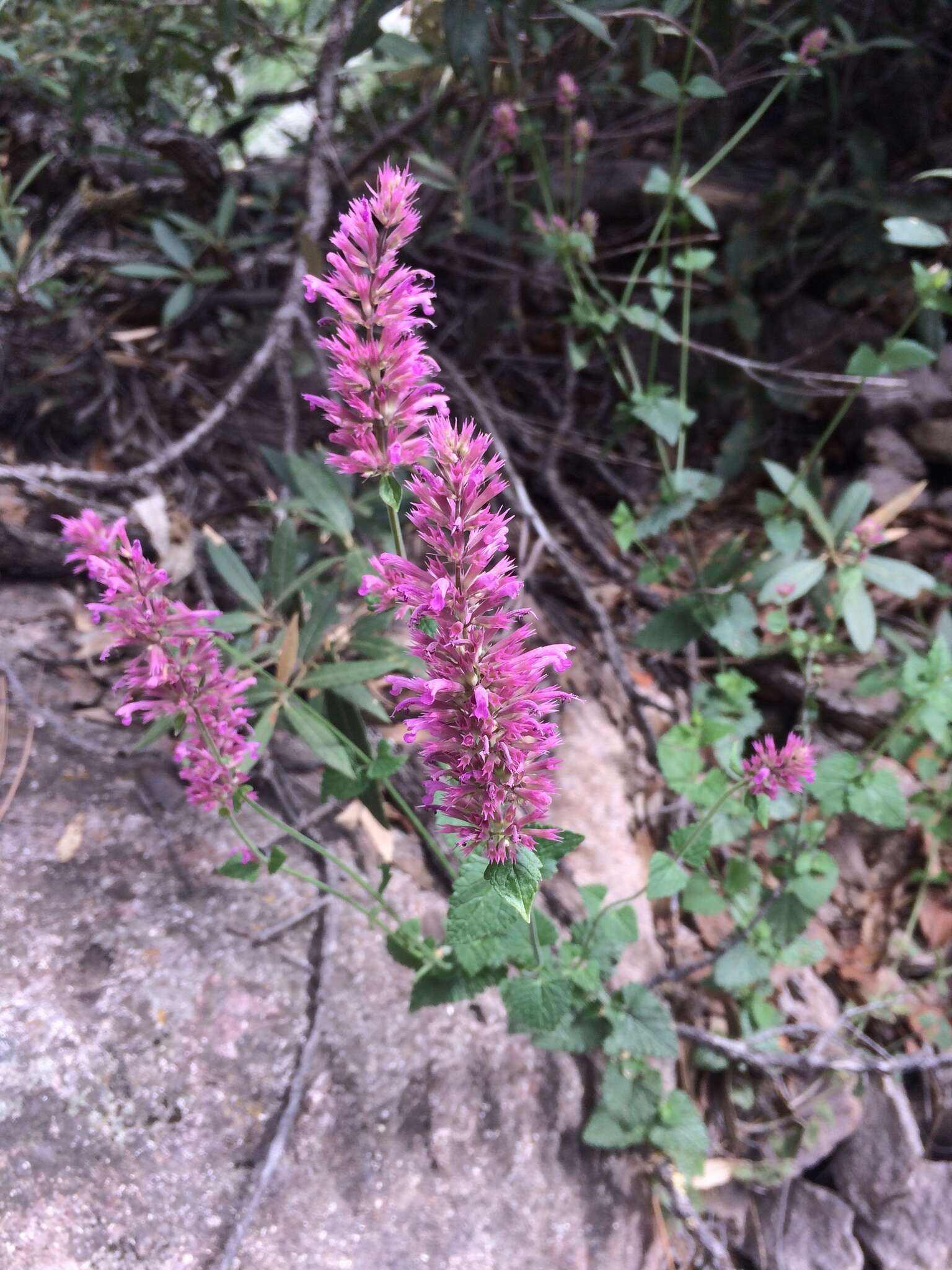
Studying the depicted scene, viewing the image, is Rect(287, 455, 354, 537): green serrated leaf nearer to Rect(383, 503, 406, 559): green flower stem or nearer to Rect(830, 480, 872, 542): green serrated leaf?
Rect(383, 503, 406, 559): green flower stem

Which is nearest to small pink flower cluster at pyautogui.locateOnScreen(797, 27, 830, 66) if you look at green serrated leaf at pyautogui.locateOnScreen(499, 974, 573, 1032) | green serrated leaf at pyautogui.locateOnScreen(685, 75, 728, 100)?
green serrated leaf at pyautogui.locateOnScreen(685, 75, 728, 100)

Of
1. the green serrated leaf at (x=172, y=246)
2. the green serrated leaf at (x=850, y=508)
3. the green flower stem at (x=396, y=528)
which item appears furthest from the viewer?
the green serrated leaf at (x=172, y=246)

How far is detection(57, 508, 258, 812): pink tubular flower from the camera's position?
45.4 inches

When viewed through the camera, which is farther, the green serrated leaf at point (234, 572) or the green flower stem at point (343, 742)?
the green serrated leaf at point (234, 572)

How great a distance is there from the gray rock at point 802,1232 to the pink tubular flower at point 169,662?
6.03 ft

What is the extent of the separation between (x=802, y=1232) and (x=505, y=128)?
3160 millimetres

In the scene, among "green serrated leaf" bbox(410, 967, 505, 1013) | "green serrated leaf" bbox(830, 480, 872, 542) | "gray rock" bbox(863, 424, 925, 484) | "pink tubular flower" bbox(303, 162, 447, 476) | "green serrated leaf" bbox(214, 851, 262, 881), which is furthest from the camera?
"gray rock" bbox(863, 424, 925, 484)

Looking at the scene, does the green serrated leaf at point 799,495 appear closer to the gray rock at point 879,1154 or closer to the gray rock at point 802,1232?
the gray rock at point 879,1154

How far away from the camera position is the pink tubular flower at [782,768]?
55.8 inches

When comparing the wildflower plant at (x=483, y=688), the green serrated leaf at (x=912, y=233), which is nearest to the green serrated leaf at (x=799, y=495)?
the wildflower plant at (x=483, y=688)

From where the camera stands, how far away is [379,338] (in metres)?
1.14

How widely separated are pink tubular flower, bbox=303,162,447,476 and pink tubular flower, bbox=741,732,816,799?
0.85m

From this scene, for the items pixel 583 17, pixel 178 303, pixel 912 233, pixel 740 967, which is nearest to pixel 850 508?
pixel 912 233

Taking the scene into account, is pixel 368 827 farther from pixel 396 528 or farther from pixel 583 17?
pixel 583 17
